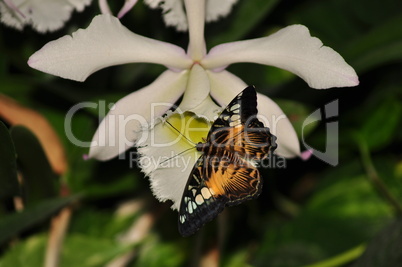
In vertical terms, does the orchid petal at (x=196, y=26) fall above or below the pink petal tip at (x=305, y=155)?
above

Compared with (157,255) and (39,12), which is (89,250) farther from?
(39,12)

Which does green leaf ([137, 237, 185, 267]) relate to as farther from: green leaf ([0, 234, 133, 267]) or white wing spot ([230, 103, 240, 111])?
white wing spot ([230, 103, 240, 111])

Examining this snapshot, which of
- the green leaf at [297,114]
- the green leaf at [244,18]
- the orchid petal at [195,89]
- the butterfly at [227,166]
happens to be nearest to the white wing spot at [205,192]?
the butterfly at [227,166]

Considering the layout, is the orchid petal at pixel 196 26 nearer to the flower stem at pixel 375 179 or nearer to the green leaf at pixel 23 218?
the green leaf at pixel 23 218

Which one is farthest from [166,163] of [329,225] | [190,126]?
[329,225]

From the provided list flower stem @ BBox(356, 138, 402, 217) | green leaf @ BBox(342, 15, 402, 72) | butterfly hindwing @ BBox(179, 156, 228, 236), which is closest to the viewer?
butterfly hindwing @ BBox(179, 156, 228, 236)

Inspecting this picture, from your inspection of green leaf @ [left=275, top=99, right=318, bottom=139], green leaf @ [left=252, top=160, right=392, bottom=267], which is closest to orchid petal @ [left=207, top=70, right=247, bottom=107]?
green leaf @ [left=275, top=99, right=318, bottom=139]

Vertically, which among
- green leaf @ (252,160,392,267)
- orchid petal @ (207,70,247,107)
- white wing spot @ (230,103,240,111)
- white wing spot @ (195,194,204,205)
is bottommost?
green leaf @ (252,160,392,267)

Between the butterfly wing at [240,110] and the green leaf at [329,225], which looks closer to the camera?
the butterfly wing at [240,110]
